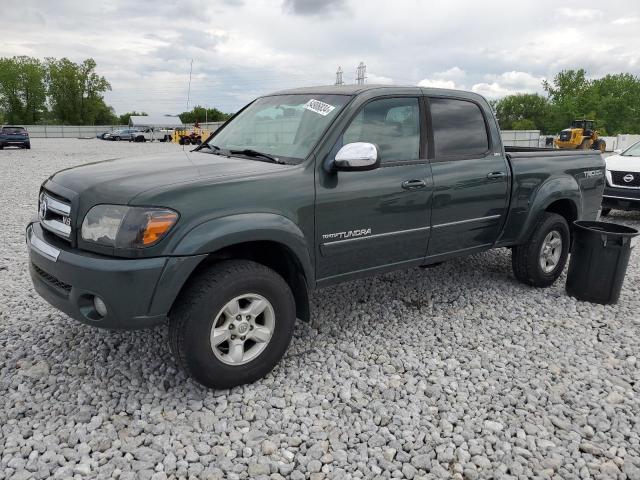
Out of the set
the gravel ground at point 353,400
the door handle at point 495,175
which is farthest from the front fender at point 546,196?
the gravel ground at point 353,400

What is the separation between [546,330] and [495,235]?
0.93m

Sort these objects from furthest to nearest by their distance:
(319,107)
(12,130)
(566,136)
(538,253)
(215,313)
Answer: (566,136)
(12,130)
(538,253)
(319,107)
(215,313)

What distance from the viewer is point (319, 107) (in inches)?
150

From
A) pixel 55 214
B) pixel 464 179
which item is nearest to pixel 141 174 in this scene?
pixel 55 214

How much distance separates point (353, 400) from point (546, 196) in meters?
2.95

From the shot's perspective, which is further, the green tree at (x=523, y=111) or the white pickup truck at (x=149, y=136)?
the green tree at (x=523, y=111)

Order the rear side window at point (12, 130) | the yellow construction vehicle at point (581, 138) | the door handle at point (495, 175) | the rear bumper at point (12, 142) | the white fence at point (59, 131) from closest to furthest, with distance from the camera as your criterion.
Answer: the door handle at point (495, 175), the rear bumper at point (12, 142), the rear side window at point (12, 130), the yellow construction vehicle at point (581, 138), the white fence at point (59, 131)

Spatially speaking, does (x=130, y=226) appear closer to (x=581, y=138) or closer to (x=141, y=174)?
(x=141, y=174)

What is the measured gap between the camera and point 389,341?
4.05 meters

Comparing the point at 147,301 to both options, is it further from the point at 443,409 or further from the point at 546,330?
the point at 546,330

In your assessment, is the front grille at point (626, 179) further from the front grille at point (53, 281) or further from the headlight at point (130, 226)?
the front grille at point (53, 281)

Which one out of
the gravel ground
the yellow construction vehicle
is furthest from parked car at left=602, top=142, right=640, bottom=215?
the yellow construction vehicle

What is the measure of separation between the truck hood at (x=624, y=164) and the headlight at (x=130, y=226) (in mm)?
8677

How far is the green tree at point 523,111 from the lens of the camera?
3895 inches
